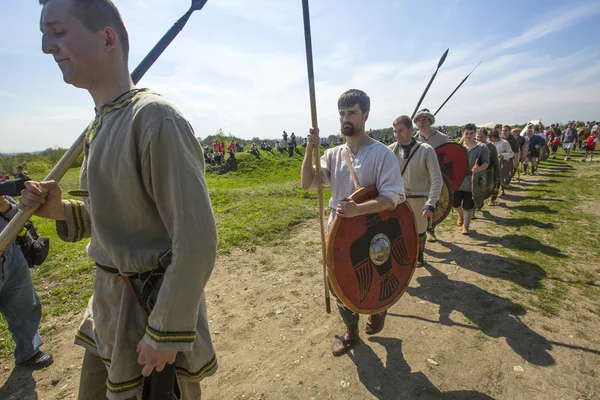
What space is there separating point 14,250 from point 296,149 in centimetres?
2662

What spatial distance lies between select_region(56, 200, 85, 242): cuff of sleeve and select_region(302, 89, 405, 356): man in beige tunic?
5.33ft

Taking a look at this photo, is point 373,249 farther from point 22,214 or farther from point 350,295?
point 22,214

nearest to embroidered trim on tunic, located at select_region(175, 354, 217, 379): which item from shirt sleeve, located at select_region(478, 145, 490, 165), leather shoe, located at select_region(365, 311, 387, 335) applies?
leather shoe, located at select_region(365, 311, 387, 335)

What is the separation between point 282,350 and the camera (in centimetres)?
303

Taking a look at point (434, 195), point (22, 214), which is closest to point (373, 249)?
point (434, 195)

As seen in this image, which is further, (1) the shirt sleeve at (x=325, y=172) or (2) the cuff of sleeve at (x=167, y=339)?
(1) the shirt sleeve at (x=325, y=172)

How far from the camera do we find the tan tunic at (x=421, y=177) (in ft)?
13.2

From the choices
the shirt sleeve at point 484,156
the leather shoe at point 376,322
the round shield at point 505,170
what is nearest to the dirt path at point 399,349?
the leather shoe at point 376,322

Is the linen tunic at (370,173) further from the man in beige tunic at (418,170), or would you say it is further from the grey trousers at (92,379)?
the grey trousers at (92,379)

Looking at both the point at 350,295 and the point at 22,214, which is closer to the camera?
the point at 22,214

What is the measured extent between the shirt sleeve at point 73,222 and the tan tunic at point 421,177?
11.6 ft

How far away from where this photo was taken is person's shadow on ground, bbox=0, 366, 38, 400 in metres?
2.63

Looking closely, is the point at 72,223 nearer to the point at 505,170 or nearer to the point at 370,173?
the point at 370,173

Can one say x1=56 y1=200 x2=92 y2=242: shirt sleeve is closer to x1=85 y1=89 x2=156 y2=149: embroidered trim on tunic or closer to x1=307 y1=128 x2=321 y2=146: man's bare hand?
x1=85 y1=89 x2=156 y2=149: embroidered trim on tunic
